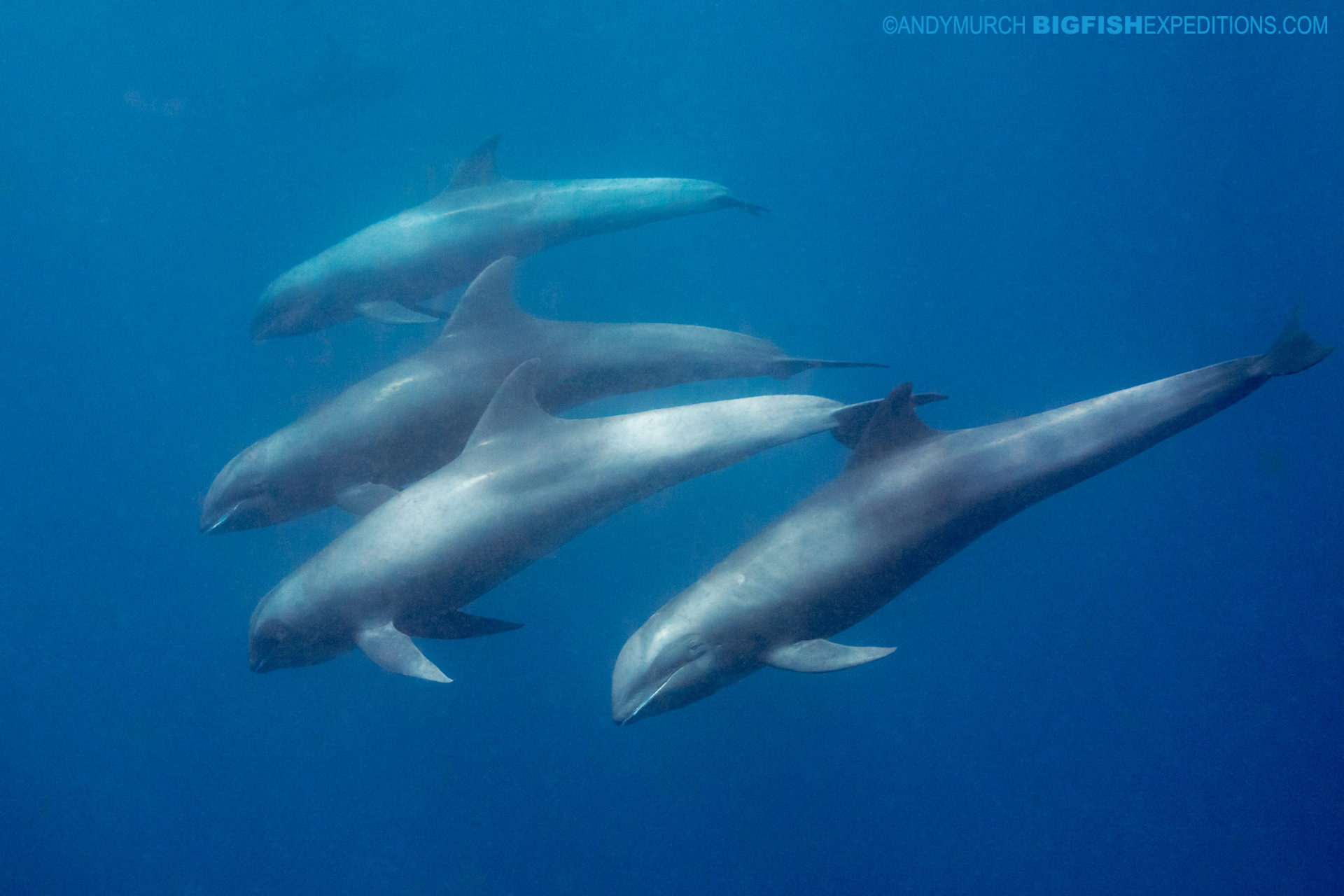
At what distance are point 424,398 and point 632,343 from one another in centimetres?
197

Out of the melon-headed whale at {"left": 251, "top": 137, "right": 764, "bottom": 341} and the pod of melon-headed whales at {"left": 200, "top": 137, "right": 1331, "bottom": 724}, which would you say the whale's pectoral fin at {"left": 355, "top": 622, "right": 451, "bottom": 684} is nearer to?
the pod of melon-headed whales at {"left": 200, "top": 137, "right": 1331, "bottom": 724}

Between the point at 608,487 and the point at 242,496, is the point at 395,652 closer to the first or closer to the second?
the point at 608,487

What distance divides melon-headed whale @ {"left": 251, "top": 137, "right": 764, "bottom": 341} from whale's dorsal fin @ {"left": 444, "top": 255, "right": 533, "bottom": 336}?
3.41 ft

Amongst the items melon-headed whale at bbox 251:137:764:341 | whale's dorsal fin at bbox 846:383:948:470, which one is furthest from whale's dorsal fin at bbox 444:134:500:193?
whale's dorsal fin at bbox 846:383:948:470

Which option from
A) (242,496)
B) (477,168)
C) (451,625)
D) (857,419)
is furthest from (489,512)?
(477,168)

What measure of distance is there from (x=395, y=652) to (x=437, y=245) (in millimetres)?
4528

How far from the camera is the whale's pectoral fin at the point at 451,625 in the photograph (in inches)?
210

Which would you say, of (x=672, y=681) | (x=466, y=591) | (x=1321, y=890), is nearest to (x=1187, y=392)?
(x=672, y=681)

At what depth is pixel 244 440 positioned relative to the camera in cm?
1046

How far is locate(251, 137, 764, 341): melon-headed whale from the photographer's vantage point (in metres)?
7.59

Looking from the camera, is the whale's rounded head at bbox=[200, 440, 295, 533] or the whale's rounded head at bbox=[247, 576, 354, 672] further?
the whale's rounded head at bbox=[200, 440, 295, 533]

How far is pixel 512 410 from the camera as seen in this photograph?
18.1 ft

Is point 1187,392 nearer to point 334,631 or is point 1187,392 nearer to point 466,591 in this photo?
point 466,591

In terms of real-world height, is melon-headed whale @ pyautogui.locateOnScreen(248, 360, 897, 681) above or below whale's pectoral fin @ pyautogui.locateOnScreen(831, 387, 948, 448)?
below
